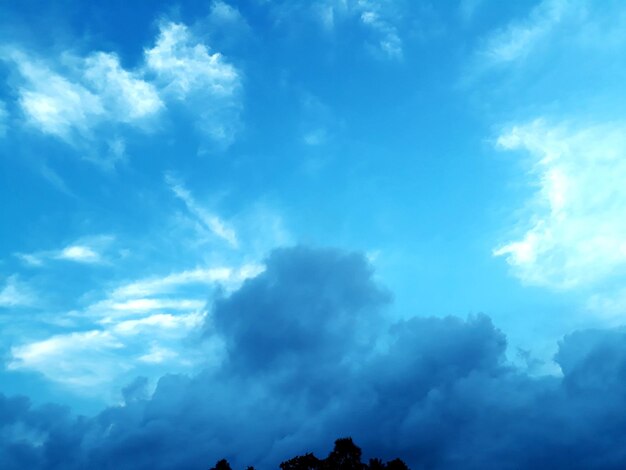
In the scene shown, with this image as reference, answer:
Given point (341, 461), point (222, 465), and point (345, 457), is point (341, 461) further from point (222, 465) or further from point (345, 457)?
point (222, 465)

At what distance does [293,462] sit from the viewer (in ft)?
226

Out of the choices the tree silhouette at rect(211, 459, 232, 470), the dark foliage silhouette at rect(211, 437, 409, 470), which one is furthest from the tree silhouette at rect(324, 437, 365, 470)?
the tree silhouette at rect(211, 459, 232, 470)

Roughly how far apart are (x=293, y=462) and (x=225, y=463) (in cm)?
1150

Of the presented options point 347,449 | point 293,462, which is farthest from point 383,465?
point 293,462

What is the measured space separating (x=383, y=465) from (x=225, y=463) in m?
23.2

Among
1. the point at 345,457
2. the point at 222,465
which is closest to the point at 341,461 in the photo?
the point at 345,457

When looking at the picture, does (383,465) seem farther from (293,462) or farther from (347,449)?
(293,462)

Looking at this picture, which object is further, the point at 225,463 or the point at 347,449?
the point at 225,463

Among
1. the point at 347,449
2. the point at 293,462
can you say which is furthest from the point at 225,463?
the point at 347,449

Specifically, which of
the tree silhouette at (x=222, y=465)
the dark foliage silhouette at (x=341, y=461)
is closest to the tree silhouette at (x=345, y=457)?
the dark foliage silhouette at (x=341, y=461)

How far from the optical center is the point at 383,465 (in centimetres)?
6725

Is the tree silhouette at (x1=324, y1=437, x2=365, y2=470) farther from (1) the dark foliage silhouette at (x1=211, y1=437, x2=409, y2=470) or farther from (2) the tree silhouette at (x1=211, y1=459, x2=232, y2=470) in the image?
(2) the tree silhouette at (x1=211, y1=459, x2=232, y2=470)

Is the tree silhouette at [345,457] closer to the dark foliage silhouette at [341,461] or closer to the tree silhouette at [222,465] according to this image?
the dark foliage silhouette at [341,461]

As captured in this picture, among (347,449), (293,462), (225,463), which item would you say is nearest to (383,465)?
(347,449)
